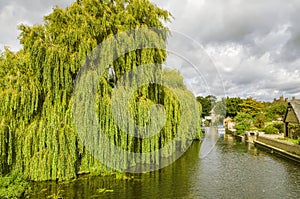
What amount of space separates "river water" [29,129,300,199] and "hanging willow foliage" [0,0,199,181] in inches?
27.2

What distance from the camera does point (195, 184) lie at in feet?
31.6

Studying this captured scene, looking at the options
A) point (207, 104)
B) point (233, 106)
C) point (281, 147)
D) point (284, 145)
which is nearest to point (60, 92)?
point (284, 145)

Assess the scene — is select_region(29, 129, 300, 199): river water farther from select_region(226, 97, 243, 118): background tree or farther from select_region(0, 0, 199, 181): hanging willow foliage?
select_region(226, 97, 243, 118): background tree

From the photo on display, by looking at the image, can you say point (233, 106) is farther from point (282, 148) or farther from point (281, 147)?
point (282, 148)

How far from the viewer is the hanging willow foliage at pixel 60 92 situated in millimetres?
8891

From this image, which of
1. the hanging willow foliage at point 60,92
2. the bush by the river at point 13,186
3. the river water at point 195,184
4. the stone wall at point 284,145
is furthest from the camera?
the stone wall at point 284,145

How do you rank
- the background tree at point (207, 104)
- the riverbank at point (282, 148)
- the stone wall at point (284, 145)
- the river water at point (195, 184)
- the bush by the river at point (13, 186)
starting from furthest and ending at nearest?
the background tree at point (207, 104), the stone wall at point (284, 145), the riverbank at point (282, 148), the river water at point (195, 184), the bush by the river at point (13, 186)

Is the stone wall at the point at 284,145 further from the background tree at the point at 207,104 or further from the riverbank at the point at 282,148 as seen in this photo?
the background tree at the point at 207,104

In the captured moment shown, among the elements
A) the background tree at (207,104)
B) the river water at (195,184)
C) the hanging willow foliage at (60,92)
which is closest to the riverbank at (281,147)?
the river water at (195,184)

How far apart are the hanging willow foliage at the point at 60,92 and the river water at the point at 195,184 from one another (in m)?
0.69

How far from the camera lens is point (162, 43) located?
11.0 metres

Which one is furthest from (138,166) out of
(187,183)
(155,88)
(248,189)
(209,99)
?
(209,99)

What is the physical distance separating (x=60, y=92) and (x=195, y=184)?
249 inches

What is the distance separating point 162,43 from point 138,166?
Answer: 5693mm
